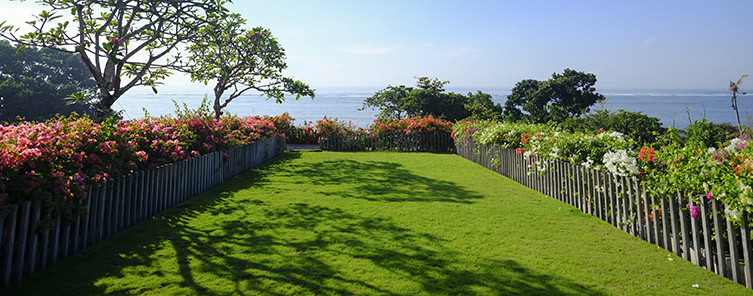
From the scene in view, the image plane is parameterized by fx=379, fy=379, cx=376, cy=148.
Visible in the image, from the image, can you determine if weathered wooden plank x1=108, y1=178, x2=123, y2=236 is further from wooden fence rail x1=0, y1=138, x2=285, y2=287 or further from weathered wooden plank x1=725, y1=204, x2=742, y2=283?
weathered wooden plank x1=725, y1=204, x2=742, y2=283

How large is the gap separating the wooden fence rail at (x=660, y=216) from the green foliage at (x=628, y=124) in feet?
18.9

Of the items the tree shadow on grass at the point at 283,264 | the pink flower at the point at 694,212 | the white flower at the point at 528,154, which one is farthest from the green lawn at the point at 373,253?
the white flower at the point at 528,154

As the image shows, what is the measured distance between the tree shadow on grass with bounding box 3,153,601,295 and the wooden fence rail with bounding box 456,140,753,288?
1744 millimetres

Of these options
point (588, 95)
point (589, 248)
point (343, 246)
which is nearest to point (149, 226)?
point (343, 246)

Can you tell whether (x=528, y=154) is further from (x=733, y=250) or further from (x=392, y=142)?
(x=392, y=142)

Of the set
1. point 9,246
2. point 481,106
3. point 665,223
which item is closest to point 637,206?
point 665,223

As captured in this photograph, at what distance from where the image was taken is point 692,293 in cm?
393

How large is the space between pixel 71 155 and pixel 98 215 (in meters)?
0.93

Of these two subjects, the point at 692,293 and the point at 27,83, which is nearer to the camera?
the point at 692,293

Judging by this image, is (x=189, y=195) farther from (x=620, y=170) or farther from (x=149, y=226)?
(x=620, y=170)

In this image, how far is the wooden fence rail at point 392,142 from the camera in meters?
20.1

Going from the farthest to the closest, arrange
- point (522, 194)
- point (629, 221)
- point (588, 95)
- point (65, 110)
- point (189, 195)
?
point (65, 110), point (588, 95), point (522, 194), point (189, 195), point (629, 221)

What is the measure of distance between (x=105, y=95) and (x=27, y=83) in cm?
4176

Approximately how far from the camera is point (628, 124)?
14047 mm
